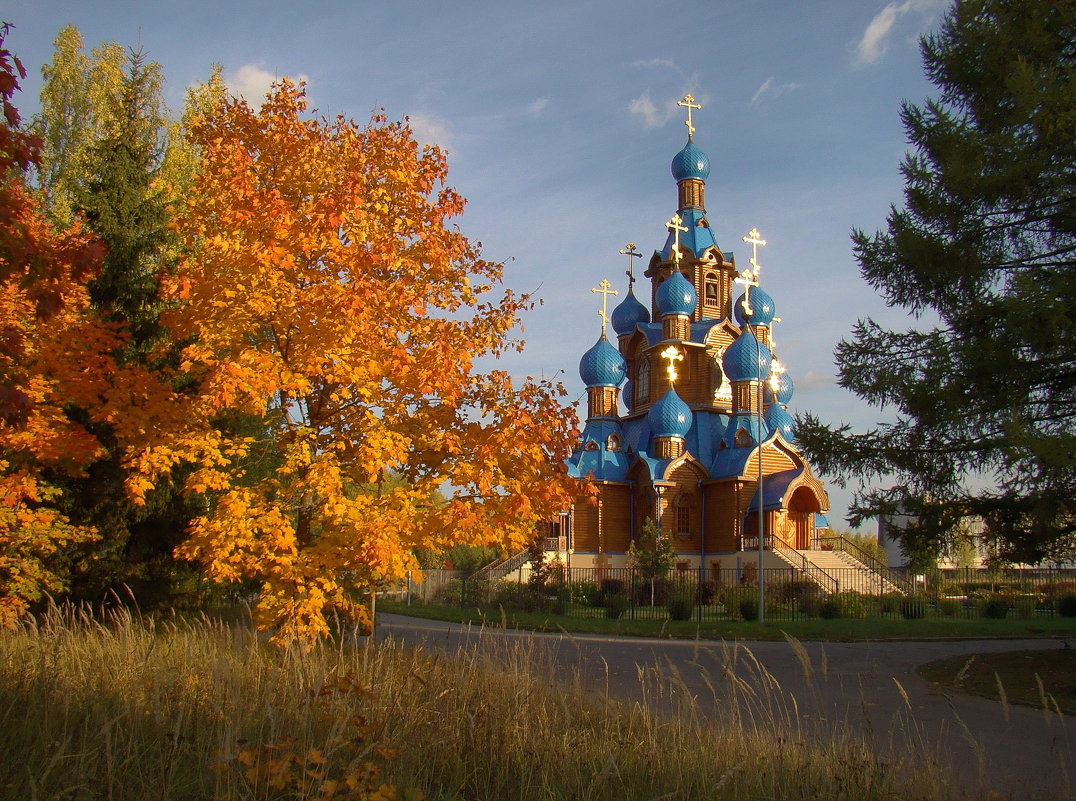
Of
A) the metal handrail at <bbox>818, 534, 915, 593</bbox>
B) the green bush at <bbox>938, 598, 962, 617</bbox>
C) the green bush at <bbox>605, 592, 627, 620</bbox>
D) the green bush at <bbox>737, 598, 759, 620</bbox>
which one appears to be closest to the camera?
the green bush at <bbox>737, 598, 759, 620</bbox>

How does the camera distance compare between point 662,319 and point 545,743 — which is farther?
point 662,319

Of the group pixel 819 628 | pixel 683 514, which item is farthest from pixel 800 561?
pixel 819 628

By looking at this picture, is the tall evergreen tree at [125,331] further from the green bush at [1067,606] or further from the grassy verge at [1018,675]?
the green bush at [1067,606]

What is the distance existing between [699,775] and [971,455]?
9.51 metres

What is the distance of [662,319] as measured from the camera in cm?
4134

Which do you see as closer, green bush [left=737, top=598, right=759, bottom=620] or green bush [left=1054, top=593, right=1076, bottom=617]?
green bush [left=737, top=598, right=759, bottom=620]

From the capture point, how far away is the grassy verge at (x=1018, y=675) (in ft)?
35.2

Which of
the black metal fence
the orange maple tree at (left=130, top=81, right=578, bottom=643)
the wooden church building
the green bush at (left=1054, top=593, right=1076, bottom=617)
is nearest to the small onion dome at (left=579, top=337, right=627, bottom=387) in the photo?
the wooden church building

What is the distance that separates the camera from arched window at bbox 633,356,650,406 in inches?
1669

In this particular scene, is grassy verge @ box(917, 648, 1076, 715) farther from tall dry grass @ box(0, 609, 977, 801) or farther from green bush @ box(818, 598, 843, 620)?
green bush @ box(818, 598, 843, 620)

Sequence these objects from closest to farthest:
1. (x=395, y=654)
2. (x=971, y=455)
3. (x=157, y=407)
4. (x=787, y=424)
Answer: (x=395, y=654)
(x=157, y=407)
(x=971, y=455)
(x=787, y=424)

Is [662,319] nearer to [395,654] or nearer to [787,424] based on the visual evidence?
[787,424]

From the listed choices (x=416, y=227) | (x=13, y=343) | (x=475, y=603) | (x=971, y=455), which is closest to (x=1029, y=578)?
(x=475, y=603)

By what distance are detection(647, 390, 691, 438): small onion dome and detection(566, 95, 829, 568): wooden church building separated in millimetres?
44
